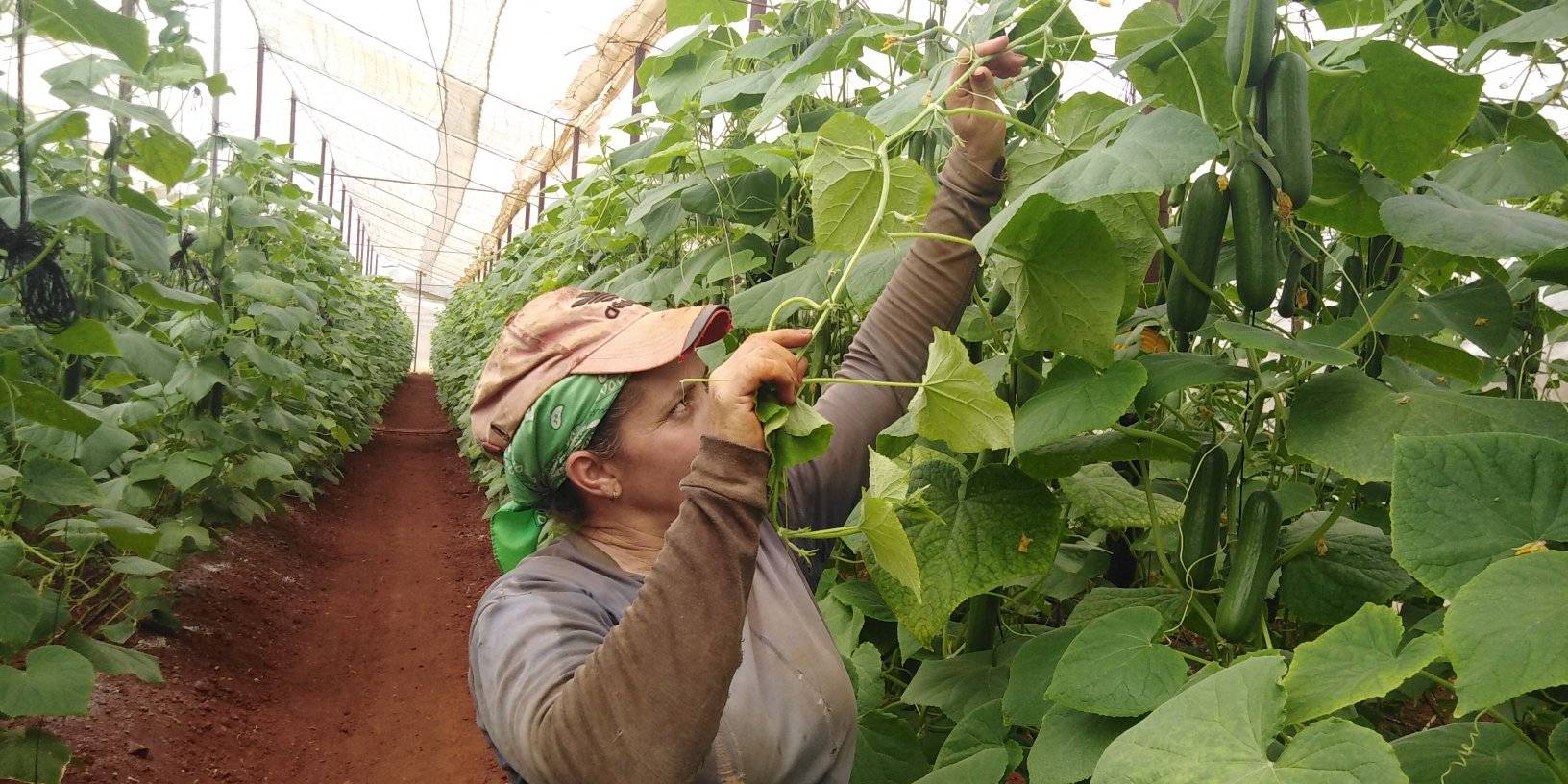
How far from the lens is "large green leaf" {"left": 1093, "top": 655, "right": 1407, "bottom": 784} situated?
789 mm

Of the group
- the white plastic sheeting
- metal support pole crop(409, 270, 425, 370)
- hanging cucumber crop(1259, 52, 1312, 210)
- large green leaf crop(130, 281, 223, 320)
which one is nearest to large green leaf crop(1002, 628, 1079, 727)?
hanging cucumber crop(1259, 52, 1312, 210)

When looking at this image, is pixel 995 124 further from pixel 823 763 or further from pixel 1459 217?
pixel 823 763

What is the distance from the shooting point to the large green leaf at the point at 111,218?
8.72 ft

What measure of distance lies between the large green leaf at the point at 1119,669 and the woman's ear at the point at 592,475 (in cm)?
60

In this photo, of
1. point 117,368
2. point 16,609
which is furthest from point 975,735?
point 117,368

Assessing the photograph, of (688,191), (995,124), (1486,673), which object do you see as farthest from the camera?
(688,191)

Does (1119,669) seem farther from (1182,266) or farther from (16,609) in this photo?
(16,609)

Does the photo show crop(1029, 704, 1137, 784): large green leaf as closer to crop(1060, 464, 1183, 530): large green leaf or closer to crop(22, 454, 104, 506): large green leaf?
crop(1060, 464, 1183, 530): large green leaf

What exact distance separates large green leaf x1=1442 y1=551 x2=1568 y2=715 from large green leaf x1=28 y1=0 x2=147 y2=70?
287 cm

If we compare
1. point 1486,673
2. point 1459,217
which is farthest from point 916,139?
point 1486,673

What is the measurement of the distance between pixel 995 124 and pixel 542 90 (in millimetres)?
9203

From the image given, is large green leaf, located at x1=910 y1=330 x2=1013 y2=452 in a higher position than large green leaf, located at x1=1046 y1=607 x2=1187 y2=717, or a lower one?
higher

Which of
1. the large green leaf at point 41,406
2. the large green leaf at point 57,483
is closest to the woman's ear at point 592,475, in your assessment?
the large green leaf at point 41,406

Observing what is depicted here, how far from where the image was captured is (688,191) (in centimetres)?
233
